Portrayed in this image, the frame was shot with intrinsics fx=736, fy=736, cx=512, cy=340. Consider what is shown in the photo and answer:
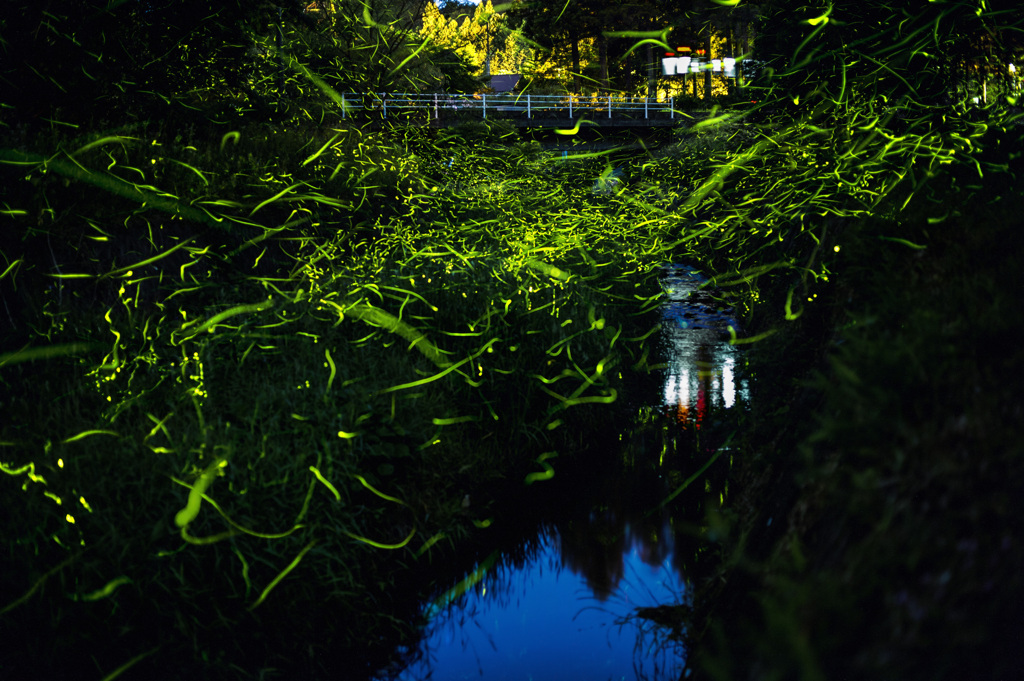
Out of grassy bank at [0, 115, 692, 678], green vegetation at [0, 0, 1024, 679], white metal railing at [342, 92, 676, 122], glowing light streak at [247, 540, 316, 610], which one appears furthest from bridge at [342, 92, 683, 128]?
glowing light streak at [247, 540, 316, 610]

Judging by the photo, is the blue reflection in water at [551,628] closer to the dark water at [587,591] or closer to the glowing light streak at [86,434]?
the dark water at [587,591]

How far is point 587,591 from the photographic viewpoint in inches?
221

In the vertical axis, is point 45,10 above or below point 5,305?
above

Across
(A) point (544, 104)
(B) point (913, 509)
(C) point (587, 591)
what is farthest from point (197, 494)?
(A) point (544, 104)

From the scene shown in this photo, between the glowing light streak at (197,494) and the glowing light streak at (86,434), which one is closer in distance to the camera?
the glowing light streak at (197,494)

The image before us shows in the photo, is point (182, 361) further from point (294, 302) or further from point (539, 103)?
point (539, 103)

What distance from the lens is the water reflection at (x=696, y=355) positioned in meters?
8.81

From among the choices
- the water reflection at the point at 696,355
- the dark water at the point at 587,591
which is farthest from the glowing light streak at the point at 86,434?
A: the water reflection at the point at 696,355

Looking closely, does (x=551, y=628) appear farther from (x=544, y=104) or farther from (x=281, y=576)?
(x=544, y=104)

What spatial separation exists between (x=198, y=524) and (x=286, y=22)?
7799 millimetres

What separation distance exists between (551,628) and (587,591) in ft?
1.70

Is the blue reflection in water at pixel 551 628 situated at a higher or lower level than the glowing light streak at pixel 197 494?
lower

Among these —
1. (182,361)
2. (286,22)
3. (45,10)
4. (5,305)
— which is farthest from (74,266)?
(286,22)

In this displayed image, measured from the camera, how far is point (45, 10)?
6.79 metres
